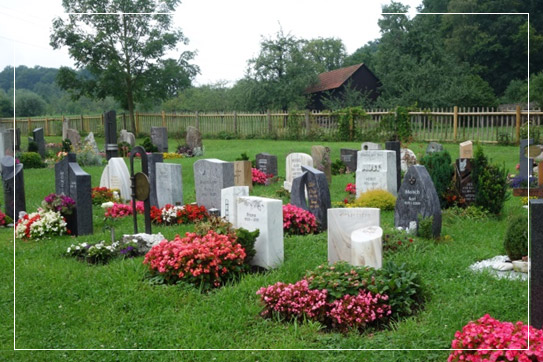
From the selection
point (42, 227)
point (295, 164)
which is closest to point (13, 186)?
point (42, 227)

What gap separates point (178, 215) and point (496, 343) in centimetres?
724

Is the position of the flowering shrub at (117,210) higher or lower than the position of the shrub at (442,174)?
lower

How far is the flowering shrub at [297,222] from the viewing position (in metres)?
9.34

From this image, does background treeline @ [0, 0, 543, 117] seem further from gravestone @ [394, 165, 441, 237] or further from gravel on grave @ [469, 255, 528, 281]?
gravel on grave @ [469, 255, 528, 281]

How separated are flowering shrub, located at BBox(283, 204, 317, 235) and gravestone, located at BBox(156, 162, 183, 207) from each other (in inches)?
127

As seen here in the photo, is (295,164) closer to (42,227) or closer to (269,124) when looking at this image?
(42,227)

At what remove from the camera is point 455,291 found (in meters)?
6.37

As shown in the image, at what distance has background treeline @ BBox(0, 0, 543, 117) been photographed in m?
8.05

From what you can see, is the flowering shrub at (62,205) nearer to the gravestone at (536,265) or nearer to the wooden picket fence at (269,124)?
the gravestone at (536,265)

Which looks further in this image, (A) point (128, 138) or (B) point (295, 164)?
(A) point (128, 138)

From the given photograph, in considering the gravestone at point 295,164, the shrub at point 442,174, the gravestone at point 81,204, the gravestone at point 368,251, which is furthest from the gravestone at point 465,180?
the gravestone at point 81,204

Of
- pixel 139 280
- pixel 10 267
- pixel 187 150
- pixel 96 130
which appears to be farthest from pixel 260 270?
pixel 96 130

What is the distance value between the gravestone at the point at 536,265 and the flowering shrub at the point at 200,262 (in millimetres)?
3260

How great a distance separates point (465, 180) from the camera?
10.7m
